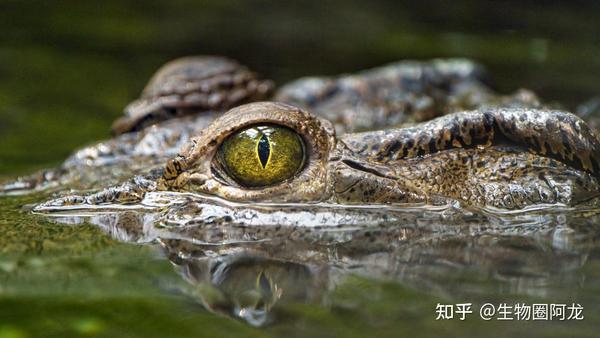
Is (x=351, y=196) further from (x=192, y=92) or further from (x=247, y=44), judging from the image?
(x=247, y=44)

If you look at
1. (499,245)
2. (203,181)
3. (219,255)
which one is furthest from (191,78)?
(499,245)

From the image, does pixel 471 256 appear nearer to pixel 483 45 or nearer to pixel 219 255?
pixel 219 255

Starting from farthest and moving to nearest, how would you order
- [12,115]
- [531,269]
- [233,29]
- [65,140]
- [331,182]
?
[233,29]
[12,115]
[65,140]
[331,182]
[531,269]

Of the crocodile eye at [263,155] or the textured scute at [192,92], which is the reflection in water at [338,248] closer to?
the crocodile eye at [263,155]

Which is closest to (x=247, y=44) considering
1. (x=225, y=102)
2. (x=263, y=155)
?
(x=225, y=102)

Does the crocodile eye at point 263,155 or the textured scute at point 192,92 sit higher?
the textured scute at point 192,92

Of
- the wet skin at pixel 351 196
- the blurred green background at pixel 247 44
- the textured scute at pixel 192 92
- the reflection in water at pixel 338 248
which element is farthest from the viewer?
the blurred green background at pixel 247 44

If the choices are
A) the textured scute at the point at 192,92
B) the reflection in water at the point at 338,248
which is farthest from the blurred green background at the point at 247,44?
the reflection in water at the point at 338,248

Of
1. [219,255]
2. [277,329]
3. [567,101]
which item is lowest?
[277,329]
